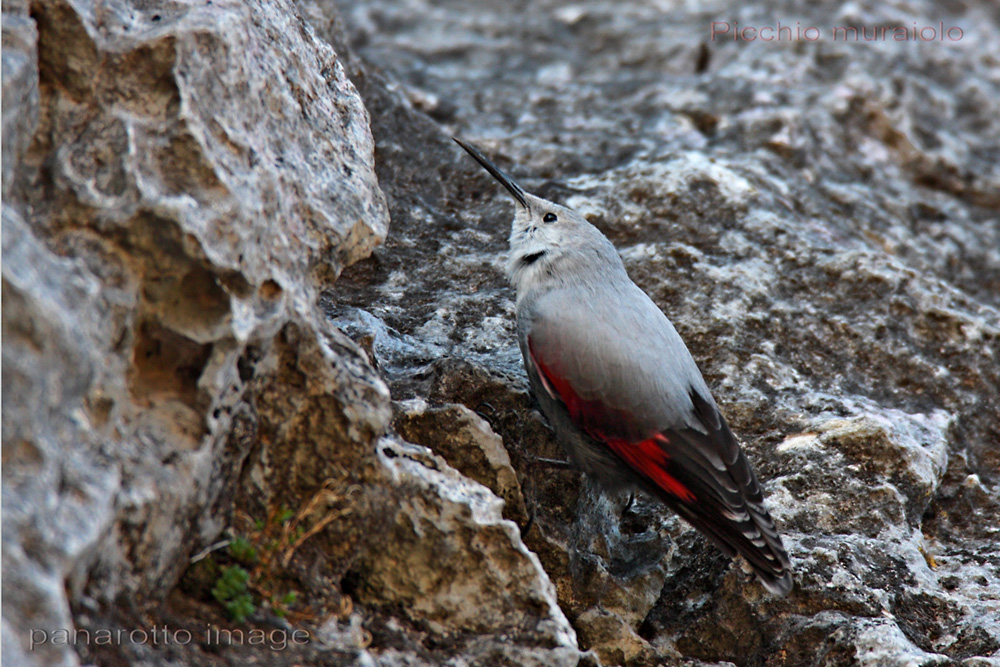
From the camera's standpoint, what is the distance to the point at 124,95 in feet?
7.08

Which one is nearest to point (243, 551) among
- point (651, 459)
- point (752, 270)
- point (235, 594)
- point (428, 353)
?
point (235, 594)

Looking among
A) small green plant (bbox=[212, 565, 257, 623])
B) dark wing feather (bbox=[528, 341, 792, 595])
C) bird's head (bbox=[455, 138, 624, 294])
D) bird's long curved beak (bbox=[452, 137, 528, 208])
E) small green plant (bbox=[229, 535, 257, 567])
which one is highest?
bird's long curved beak (bbox=[452, 137, 528, 208])

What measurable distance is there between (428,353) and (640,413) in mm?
822

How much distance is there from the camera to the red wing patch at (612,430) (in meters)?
2.97

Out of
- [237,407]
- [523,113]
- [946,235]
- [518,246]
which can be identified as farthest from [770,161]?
[237,407]

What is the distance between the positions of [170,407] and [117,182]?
0.53 meters

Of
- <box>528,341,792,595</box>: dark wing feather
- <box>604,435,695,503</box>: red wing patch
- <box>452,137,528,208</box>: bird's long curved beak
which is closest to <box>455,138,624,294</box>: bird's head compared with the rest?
<box>452,137,528,208</box>: bird's long curved beak

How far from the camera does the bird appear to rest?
2.85 m

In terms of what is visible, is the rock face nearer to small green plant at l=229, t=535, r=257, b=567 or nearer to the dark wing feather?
small green plant at l=229, t=535, r=257, b=567

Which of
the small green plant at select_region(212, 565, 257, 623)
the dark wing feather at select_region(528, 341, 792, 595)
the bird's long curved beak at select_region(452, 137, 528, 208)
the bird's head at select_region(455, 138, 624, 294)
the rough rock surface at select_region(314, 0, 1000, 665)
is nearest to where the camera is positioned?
the small green plant at select_region(212, 565, 257, 623)

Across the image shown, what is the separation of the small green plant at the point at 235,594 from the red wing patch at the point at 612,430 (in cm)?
127

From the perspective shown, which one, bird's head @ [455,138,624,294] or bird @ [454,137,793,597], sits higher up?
bird's head @ [455,138,624,294]

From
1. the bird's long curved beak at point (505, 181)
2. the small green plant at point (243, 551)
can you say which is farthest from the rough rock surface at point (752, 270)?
the small green plant at point (243, 551)

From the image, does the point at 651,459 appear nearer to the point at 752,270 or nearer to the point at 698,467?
the point at 698,467
